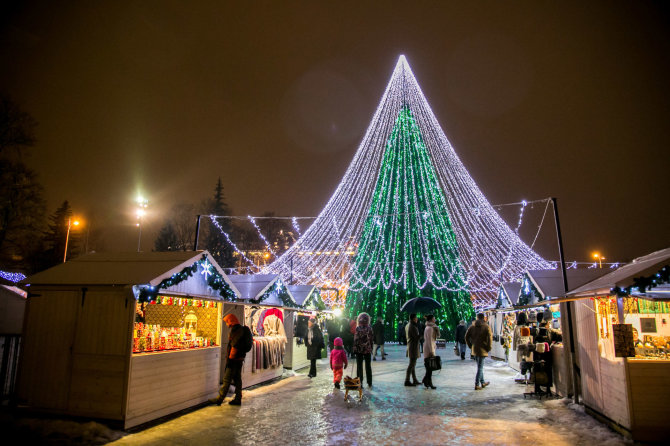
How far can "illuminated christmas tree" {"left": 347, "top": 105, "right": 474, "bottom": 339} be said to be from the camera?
21188 mm

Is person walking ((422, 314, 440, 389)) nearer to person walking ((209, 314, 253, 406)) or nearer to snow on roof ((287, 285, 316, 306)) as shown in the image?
person walking ((209, 314, 253, 406))

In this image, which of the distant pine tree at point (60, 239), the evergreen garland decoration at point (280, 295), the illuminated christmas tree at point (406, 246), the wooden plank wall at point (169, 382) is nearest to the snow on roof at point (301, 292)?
the evergreen garland decoration at point (280, 295)

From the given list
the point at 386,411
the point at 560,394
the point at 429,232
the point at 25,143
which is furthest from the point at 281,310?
the point at 25,143

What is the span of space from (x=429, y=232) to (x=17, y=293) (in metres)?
16.7

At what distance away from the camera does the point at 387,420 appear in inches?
264

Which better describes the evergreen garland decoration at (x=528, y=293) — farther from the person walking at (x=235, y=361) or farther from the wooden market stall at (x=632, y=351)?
the person walking at (x=235, y=361)

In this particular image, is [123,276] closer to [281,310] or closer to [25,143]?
[281,310]

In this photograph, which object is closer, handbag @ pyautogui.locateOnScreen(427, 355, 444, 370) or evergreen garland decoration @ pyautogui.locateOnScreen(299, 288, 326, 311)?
handbag @ pyautogui.locateOnScreen(427, 355, 444, 370)

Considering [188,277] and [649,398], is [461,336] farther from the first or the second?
[188,277]

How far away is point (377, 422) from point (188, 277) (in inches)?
158

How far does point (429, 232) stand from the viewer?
21.3 metres

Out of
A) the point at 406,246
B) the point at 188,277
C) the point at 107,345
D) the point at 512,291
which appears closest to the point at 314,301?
the point at 406,246

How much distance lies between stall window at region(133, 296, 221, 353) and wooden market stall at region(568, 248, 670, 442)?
6899 millimetres

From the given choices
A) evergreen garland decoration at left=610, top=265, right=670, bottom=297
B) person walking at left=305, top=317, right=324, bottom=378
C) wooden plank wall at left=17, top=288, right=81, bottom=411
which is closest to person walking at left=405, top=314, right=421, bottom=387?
person walking at left=305, top=317, right=324, bottom=378
